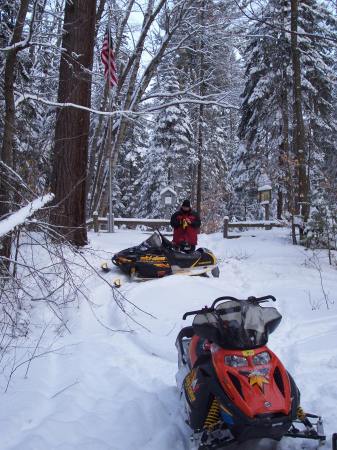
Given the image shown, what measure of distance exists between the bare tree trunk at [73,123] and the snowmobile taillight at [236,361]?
19.7 ft

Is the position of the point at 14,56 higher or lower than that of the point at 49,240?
higher

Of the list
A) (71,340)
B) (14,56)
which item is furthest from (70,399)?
(14,56)

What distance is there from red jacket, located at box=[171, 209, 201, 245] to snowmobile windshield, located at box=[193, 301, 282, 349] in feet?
21.0

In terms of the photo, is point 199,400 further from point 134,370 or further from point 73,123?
point 73,123

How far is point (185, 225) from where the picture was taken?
9.57m

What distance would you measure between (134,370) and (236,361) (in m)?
2.05

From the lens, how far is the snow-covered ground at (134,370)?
133 inches

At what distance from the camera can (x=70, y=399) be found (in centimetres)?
389

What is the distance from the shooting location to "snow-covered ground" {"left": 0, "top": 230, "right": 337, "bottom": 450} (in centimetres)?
338

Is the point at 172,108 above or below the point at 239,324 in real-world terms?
above

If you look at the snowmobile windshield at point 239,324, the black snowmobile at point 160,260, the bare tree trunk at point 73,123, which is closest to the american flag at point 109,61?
the bare tree trunk at point 73,123

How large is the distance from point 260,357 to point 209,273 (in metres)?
6.21

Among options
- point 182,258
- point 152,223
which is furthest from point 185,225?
point 152,223

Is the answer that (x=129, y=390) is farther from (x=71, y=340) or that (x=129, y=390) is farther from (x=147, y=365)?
(x=71, y=340)
